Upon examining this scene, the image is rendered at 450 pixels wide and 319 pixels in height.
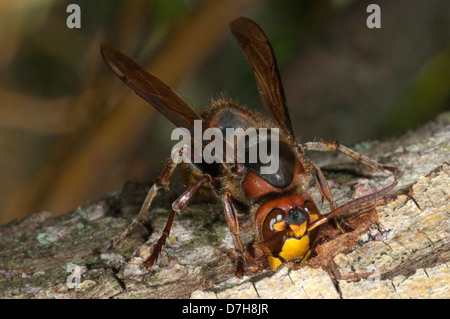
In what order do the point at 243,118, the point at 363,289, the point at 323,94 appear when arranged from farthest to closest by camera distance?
the point at 323,94 → the point at 243,118 → the point at 363,289

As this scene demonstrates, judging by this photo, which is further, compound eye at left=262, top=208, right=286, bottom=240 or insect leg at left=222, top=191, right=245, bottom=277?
insect leg at left=222, top=191, right=245, bottom=277

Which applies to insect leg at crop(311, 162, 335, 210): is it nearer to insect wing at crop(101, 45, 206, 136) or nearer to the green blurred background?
insect wing at crop(101, 45, 206, 136)

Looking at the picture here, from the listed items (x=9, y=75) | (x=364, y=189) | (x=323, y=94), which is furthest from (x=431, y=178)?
(x=9, y=75)

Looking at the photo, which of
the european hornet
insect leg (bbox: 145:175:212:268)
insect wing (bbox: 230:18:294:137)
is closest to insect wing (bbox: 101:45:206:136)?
the european hornet

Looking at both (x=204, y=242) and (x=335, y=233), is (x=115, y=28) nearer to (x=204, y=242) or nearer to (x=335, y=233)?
(x=204, y=242)

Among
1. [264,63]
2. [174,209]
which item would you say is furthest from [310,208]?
[264,63]

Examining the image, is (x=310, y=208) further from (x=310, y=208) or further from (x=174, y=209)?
(x=174, y=209)

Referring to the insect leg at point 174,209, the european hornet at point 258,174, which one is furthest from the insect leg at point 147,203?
the insect leg at point 174,209
